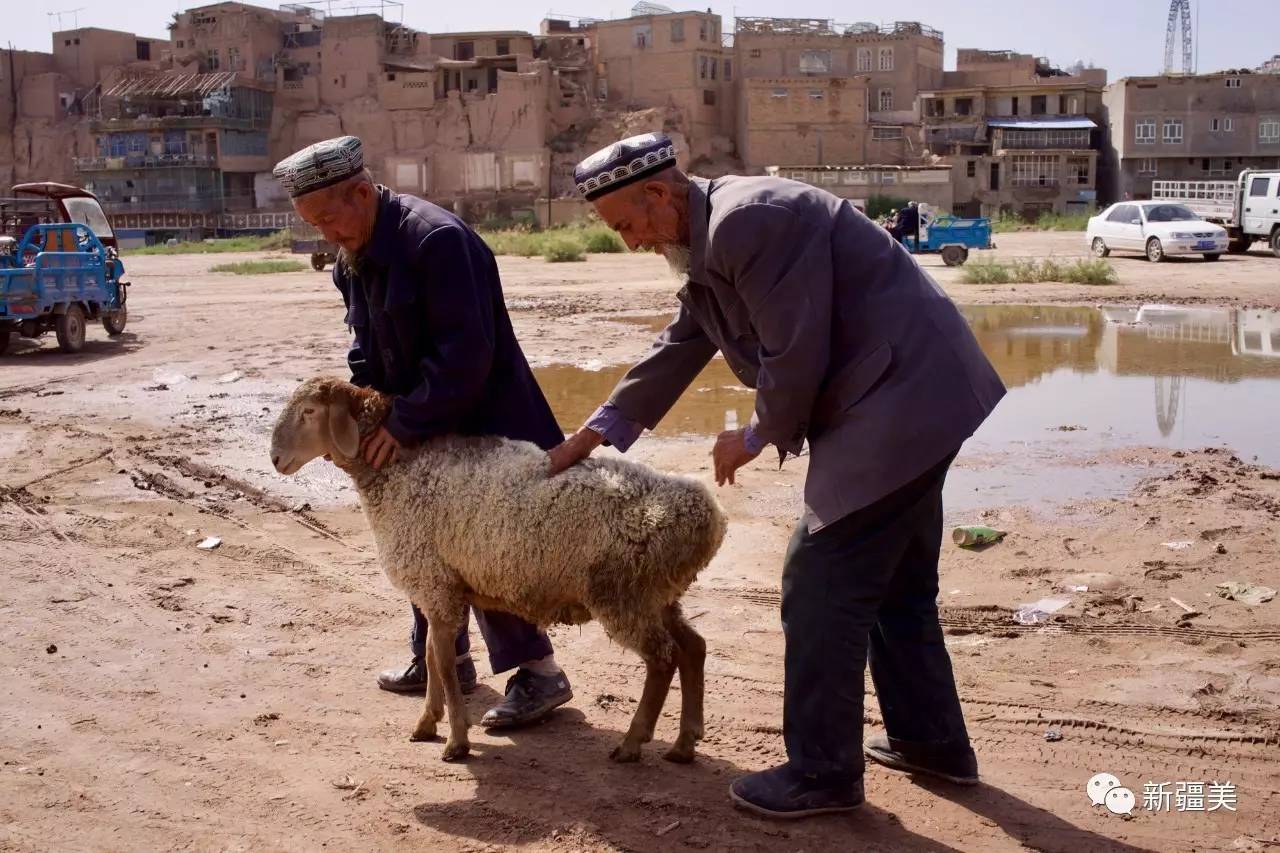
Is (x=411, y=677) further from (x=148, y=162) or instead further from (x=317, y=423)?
(x=148, y=162)

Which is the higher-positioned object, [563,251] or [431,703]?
[563,251]

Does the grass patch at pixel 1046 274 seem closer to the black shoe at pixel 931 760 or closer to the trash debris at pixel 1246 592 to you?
the trash debris at pixel 1246 592

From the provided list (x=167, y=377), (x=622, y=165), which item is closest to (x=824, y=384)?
(x=622, y=165)

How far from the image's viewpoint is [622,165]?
347 cm

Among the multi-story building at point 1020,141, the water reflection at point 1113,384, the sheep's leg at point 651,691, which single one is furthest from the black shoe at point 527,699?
the multi-story building at point 1020,141

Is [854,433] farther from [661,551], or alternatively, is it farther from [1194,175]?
[1194,175]

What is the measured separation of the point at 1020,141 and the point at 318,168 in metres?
65.9

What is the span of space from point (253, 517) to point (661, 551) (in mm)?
4493

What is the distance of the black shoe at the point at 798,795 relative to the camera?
143 inches

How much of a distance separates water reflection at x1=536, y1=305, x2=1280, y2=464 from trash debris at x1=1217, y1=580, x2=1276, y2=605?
11.2ft

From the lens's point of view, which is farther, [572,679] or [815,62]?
[815,62]

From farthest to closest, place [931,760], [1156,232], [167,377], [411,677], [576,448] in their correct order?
[1156,232] → [167,377] → [411,677] → [576,448] → [931,760]

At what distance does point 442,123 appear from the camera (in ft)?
227

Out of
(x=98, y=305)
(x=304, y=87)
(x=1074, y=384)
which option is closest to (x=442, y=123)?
(x=304, y=87)
